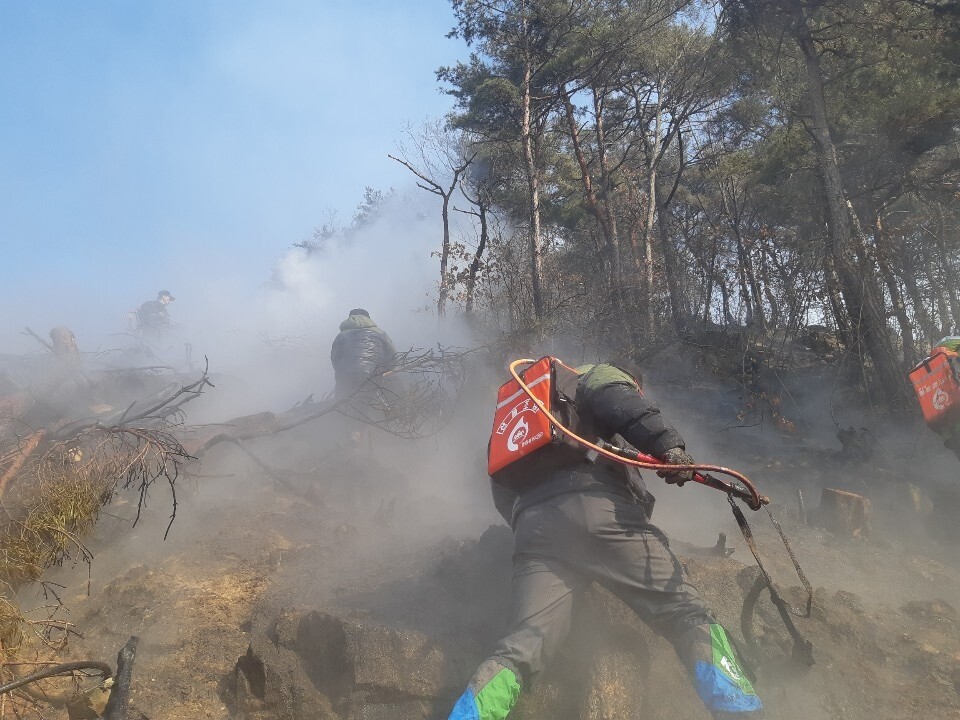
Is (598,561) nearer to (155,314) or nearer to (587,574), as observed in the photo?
(587,574)

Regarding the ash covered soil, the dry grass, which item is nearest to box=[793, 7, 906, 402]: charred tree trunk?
the ash covered soil

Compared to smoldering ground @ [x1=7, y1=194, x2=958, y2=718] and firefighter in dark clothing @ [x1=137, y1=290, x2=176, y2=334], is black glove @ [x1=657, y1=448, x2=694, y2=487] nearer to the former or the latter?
smoldering ground @ [x1=7, y1=194, x2=958, y2=718]

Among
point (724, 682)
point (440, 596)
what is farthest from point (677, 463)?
point (440, 596)

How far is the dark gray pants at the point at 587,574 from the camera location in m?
2.74

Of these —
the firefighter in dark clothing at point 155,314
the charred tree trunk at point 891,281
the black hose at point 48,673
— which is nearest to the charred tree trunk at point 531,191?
the charred tree trunk at point 891,281

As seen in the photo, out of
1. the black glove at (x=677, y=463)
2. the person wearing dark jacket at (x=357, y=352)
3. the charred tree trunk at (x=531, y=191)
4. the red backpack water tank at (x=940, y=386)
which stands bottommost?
the black glove at (x=677, y=463)

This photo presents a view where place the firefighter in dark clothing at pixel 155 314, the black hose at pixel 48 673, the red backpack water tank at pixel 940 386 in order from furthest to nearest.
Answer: the firefighter in dark clothing at pixel 155 314 < the red backpack water tank at pixel 940 386 < the black hose at pixel 48 673

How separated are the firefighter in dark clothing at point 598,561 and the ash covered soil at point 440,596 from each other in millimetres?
500

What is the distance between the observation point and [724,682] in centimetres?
253

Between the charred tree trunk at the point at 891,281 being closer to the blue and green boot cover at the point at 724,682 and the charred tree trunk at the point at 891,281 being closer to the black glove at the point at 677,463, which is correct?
the black glove at the point at 677,463

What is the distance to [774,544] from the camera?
5.38 meters

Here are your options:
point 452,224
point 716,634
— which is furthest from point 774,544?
point 452,224

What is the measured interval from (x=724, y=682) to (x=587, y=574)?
0.70 metres

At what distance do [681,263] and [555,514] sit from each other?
10.3 meters
